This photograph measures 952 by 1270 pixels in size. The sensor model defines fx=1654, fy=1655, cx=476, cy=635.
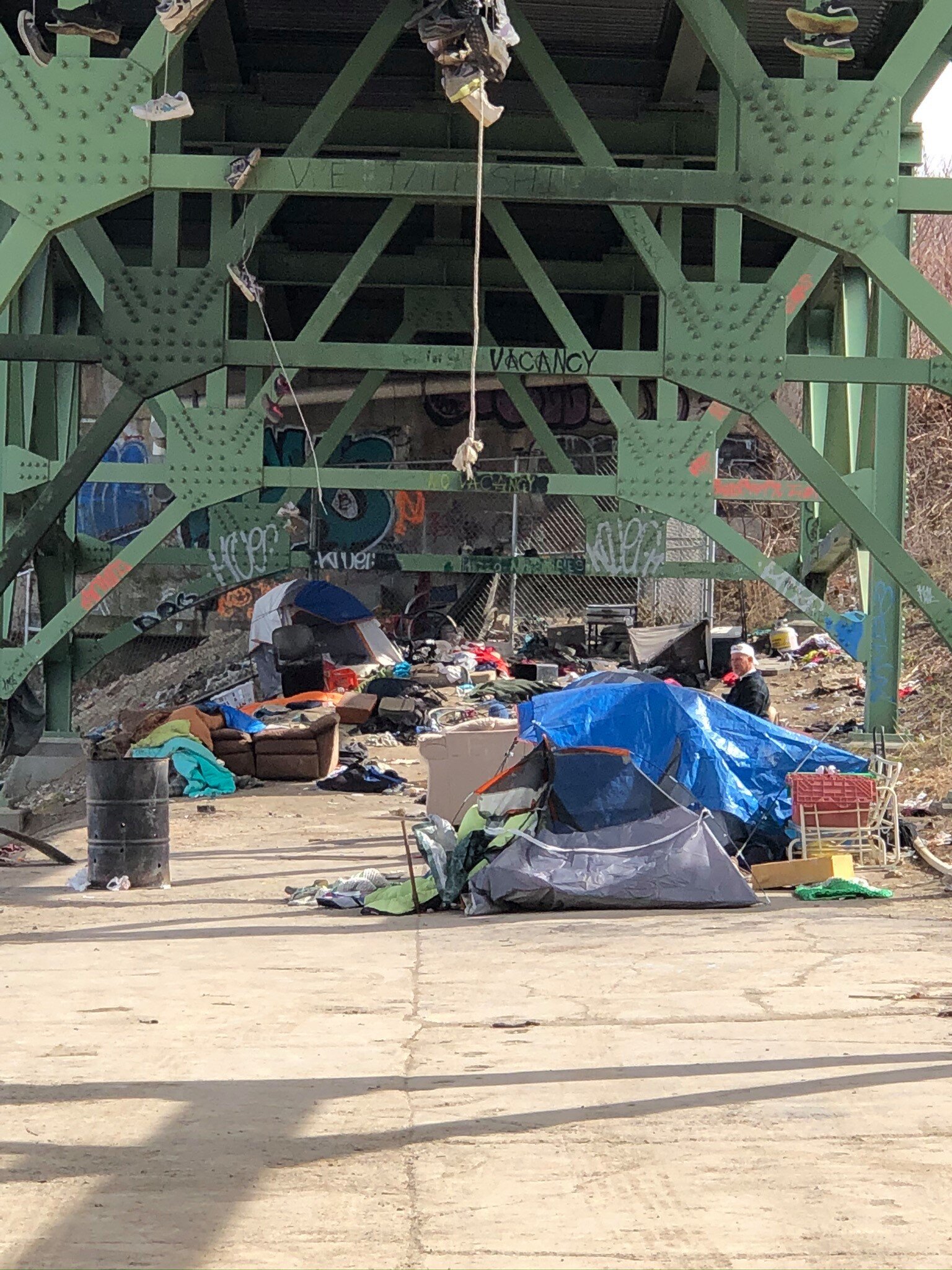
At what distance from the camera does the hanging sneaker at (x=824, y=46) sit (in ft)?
29.1

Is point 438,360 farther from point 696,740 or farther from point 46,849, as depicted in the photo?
point 46,849

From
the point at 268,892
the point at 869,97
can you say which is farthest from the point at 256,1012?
the point at 869,97

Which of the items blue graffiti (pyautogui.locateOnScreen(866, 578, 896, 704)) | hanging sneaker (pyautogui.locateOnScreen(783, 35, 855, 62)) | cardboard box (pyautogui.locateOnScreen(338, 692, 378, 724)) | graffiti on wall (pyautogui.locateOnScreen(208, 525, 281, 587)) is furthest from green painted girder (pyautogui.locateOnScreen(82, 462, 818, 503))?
hanging sneaker (pyautogui.locateOnScreen(783, 35, 855, 62))

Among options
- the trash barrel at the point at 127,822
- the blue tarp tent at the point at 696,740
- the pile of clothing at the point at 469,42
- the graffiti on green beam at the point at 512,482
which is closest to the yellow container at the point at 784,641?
the graffiti on green beam at the point at 512,482

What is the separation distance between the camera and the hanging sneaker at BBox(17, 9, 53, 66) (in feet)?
28.5

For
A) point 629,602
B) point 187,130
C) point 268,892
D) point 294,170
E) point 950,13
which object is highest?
point 187,130

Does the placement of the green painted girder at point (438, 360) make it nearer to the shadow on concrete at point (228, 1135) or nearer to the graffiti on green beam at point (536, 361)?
the graffiti on green beam at point (536, 361)

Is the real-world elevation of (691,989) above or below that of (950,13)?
below

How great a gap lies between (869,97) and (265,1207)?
277 inches

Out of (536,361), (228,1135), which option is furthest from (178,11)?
(536,361)

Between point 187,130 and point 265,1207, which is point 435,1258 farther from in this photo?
point 187,130

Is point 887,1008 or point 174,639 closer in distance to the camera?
point 887,1008

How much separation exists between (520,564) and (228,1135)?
15523 mm

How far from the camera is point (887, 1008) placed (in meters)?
6.88
